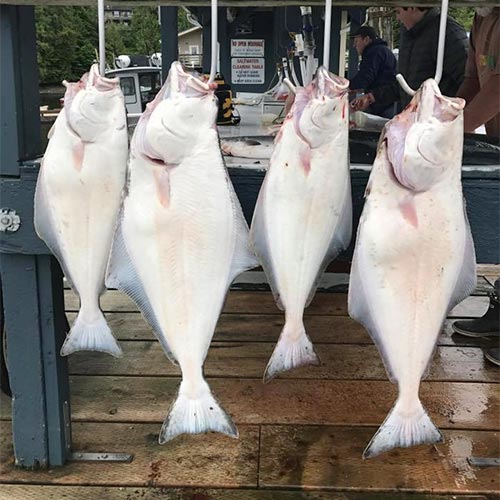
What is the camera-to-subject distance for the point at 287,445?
103 inches

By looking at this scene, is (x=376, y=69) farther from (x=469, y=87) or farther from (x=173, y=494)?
(x=173, y=494)

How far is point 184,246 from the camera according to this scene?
163 centimetres

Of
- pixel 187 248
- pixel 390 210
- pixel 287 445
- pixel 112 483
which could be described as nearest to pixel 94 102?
pixel 187 248

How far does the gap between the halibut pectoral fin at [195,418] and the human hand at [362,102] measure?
319 centimetres

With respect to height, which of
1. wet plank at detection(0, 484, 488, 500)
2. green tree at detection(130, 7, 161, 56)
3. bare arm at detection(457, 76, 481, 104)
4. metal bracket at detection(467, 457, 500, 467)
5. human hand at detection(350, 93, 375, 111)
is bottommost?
wet plank at detection(0, 484, 488, 500)

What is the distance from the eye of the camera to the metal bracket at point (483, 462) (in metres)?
2.47

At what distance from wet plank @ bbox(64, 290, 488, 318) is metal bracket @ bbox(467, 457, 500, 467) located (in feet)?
5.26

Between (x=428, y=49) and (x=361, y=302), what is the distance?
3.24 metres

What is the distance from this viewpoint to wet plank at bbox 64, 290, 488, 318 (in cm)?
408

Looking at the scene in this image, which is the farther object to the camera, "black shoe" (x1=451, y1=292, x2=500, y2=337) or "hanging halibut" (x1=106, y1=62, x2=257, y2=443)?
"black shoe" (x1=451, y1=292, x2=500, y2=337)

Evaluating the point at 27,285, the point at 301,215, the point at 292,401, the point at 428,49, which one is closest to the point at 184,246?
the point at 301,215

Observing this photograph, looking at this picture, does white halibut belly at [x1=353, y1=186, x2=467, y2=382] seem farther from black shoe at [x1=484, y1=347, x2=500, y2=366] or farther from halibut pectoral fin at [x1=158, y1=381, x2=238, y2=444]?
black shoe at [x1=484, y1=347, x2=500, y2=366]

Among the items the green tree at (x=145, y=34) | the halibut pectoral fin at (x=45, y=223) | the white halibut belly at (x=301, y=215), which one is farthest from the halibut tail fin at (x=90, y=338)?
the green tree at (x=145, y=34)

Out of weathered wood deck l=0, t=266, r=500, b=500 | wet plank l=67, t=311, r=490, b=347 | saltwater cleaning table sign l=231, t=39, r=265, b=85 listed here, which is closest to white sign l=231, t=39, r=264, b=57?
saltwater cleaning table sign l=231, t=39, r=265, b=85
